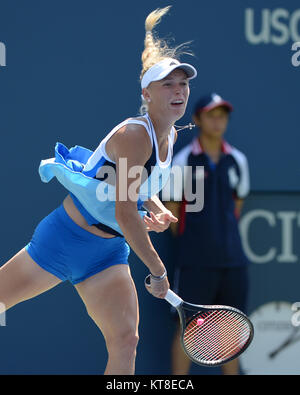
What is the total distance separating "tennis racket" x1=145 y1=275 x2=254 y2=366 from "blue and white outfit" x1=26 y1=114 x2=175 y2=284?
0.22 metres

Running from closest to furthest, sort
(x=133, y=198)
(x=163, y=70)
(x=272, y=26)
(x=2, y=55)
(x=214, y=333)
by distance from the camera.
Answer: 1. (x=133, y=198)
2. (x=163, y=70)
3. (x=214, y=333)
4. (x=2, y=55)
5. (x=272, y=26)

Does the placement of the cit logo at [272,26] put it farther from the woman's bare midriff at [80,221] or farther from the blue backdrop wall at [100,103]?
the woman's bare midriff at [80,221]

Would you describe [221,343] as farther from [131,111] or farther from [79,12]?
[79,12]

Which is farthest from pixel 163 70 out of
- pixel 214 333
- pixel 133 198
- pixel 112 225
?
pixel 214 333

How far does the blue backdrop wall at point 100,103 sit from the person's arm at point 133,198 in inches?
59.8

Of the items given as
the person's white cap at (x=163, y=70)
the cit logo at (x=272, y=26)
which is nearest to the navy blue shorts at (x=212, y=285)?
the cit logo at (x=272, y=26)

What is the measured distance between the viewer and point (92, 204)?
10.2 ft

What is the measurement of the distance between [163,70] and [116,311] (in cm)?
93

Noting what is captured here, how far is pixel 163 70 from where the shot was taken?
9.84ft

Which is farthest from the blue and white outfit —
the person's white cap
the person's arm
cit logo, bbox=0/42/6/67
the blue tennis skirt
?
cit logo, bbox=0/42/6/67

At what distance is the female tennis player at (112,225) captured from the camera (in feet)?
9.62

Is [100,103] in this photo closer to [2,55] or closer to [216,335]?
[2,55]

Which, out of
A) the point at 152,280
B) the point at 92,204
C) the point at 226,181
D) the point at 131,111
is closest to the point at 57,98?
the point at 131,111

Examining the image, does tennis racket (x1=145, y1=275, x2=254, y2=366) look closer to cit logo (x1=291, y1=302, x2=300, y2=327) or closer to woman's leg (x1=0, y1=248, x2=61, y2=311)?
woman's leg (x1=0, y1=248, x2=61, y2=311)
